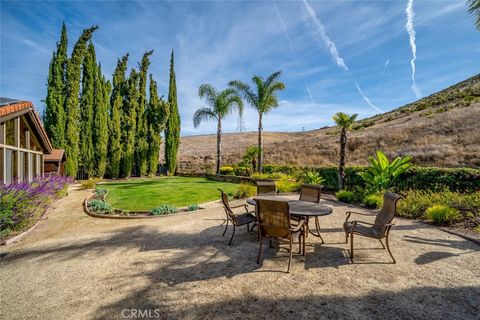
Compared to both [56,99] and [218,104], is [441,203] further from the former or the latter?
[56,99]

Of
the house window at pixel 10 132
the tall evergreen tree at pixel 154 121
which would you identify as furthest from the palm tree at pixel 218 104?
the house window at pixel 10 132

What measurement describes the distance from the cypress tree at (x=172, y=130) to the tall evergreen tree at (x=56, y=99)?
1077 cm

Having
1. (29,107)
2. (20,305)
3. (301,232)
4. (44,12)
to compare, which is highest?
(44,12)


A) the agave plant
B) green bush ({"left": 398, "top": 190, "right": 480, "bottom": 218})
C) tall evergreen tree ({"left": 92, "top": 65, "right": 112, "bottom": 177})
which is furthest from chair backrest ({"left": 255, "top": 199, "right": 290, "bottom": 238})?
tall evergreen tree ({"left": 92, "top": 65, "right": 112, "bottom": 177})

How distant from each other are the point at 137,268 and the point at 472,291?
5.61 meters

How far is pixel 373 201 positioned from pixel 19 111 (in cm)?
1447

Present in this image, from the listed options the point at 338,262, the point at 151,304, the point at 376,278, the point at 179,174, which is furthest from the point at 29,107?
the point at 179,174

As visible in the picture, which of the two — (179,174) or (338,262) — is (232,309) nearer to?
(338,262)

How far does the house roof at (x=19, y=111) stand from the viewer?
304 inches

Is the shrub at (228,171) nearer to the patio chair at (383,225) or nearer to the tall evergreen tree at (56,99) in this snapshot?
the tall evergreen tree at (56,99)

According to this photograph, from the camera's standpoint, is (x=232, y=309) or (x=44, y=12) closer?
(x=232, y=309)

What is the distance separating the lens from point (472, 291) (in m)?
3.46

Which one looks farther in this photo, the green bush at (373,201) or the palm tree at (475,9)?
the green bush at (373,201)

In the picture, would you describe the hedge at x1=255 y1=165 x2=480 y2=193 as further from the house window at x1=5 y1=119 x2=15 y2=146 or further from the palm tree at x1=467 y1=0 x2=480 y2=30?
the house window at x1=5 y1=119 x2=15 y2=146
